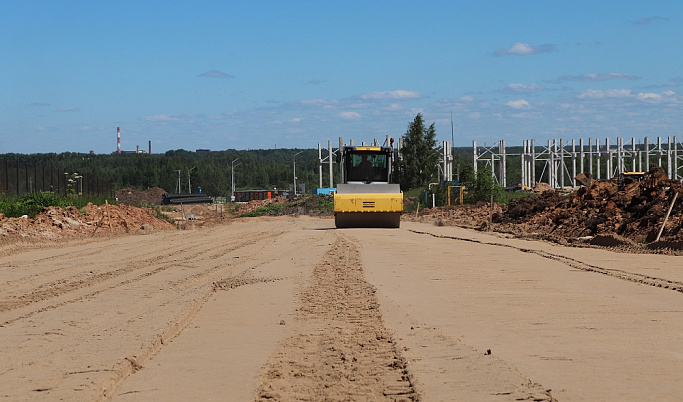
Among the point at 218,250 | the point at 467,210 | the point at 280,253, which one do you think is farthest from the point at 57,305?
the point at 467,210

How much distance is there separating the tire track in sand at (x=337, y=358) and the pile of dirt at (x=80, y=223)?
20641mm

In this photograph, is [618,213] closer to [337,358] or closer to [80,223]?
[80,223]

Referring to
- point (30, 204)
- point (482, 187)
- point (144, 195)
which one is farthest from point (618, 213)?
point (144, 195)

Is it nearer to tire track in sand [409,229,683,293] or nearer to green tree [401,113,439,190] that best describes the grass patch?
tire track in sand [409,229,683,293]

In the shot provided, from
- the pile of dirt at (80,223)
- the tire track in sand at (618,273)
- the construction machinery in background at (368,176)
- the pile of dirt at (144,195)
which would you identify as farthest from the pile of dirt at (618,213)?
the pile of dirt at (144,195)

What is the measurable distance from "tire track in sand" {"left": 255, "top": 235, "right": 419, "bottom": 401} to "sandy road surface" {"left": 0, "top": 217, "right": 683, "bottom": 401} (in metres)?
0.02

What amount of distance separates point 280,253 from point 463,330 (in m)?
13.0

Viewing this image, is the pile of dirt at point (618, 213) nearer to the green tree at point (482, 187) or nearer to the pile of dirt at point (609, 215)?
the pile of dirt at point (609, 215)

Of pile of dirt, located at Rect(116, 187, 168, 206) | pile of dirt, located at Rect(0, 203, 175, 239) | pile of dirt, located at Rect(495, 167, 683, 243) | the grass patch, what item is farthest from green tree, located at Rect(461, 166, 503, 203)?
pile of dirt, located at Rect(116, 187, 168, 206)

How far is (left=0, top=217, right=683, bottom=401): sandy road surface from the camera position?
637cm

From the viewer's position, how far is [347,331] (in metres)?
8.95

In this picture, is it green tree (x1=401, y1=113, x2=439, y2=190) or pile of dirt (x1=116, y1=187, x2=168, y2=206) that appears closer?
green tree (x1=401, y1=113, x2=439, y2=190)

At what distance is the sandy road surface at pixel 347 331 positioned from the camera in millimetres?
6371

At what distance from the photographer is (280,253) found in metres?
21.7
